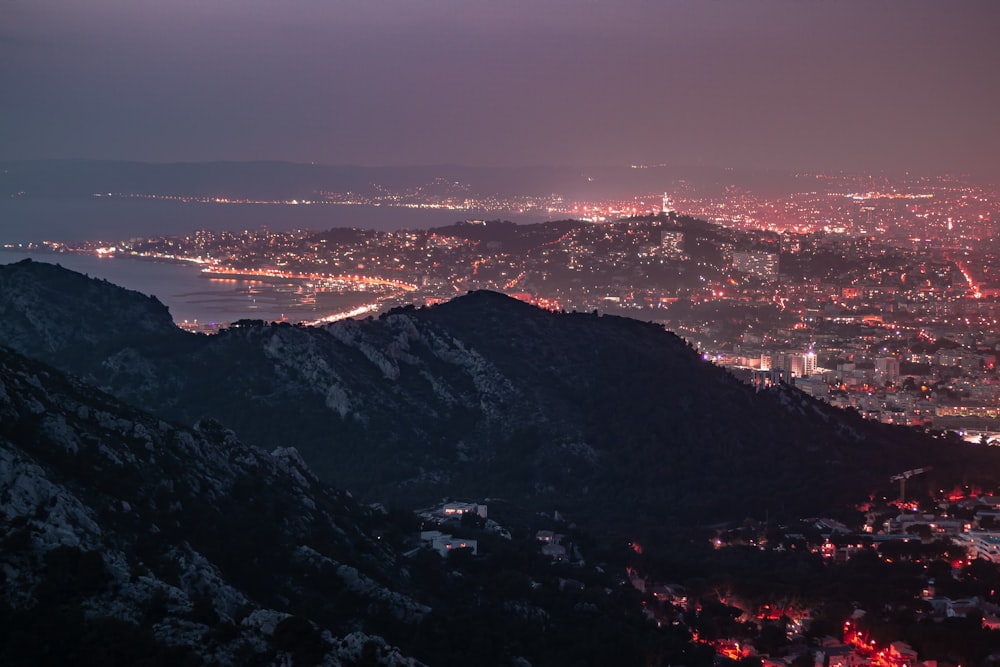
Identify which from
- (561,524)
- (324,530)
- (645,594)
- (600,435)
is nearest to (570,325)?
(600,435)

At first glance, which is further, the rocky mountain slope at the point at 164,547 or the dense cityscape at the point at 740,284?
the dense cityscape at the point at 740,284

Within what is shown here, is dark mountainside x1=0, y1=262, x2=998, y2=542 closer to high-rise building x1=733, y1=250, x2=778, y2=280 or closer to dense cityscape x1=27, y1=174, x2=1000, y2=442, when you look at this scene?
dense cityscape x1=27, y1=174, x2=1000, y2=442

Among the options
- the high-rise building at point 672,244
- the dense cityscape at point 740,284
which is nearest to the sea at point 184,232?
the dense cityscape at point 740,284

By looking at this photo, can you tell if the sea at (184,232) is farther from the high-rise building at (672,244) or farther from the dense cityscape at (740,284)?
the high-rise building at (672,244)

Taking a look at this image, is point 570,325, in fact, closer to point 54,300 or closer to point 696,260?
point 54,300

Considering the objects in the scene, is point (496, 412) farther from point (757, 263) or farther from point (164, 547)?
point (757, 263)

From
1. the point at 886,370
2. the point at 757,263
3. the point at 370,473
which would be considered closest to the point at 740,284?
the point at 757,263

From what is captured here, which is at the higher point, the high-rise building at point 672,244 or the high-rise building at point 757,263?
the high-rise building at point 672,244

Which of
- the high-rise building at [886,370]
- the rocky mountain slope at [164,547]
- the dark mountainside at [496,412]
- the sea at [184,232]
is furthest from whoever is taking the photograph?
the sea at [184,232]
